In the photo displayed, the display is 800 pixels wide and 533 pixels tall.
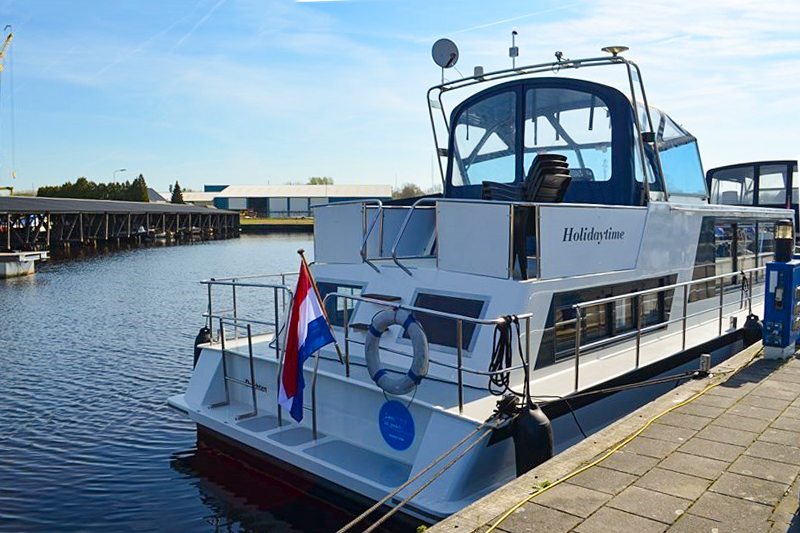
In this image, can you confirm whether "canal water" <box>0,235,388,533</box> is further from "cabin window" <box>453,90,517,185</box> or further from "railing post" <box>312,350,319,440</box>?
"cabin window" <box>453,90,517,185</box>

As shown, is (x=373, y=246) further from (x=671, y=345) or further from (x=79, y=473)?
(x=79, y=473)

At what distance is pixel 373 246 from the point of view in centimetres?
839

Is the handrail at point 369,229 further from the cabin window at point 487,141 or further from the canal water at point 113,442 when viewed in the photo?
the canal water at point 113,442

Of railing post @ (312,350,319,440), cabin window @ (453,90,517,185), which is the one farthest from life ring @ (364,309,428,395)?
cabin window @ (453,90,517,185)

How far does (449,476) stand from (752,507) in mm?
2244

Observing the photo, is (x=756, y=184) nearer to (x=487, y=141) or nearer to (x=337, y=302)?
(x=487, y=141)

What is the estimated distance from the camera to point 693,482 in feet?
17.5

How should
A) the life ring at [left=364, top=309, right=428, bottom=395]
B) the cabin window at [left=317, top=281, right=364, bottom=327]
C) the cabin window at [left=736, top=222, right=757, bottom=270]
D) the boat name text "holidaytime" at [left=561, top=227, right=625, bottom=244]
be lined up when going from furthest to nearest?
the cabin window at [left=736, top=222, right=757, bottom=270] < the cabin window at [left=317, top=281, right=364, bottom=327] < the boat name text "holidaytime" at [left=561, top=227, right=625, bottom=244] < the life ring at [left=364, top=309, right=428, bottom=395]

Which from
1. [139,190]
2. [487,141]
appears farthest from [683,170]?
[139,190]

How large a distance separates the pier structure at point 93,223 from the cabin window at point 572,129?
38.5 metres

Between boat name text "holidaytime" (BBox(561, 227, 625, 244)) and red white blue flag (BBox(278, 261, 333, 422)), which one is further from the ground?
boat name text "holidaytime" (BBox(561, 227, 625, 244))

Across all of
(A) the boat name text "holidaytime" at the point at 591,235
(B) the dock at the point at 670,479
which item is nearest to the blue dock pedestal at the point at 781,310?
(B) the dock at the point at 670,479

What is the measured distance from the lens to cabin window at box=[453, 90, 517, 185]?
9.43 metres

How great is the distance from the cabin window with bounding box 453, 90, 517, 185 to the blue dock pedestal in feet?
12.1
